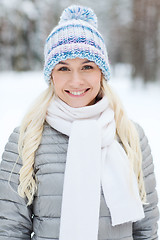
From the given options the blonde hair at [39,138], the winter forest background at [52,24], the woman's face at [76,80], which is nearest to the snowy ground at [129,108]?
the winter forest background at [52,24]

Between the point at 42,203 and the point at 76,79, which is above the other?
the point at 76,79

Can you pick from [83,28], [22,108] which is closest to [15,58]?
[22,108]

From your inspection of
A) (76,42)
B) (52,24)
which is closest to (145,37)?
(52,24)

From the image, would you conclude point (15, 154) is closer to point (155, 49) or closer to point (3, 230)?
point (3, 230)

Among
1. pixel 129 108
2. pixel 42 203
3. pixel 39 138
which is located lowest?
pixel 42 203

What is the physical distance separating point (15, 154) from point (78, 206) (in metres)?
0.42

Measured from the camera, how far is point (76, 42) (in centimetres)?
164

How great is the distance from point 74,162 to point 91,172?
99 millimetres

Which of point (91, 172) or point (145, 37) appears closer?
point (91, 172)

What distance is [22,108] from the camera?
9.73 m

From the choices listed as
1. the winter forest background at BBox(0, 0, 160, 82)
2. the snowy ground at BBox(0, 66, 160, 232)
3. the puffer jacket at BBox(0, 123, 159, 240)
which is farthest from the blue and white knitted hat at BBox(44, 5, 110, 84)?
the winter forest background at BBox(0, 0, 160, 82)

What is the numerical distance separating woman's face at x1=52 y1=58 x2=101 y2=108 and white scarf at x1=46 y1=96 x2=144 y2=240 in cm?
6

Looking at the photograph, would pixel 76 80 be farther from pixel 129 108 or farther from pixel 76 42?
pixel 129 108

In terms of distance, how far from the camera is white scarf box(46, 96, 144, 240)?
5.15ft
